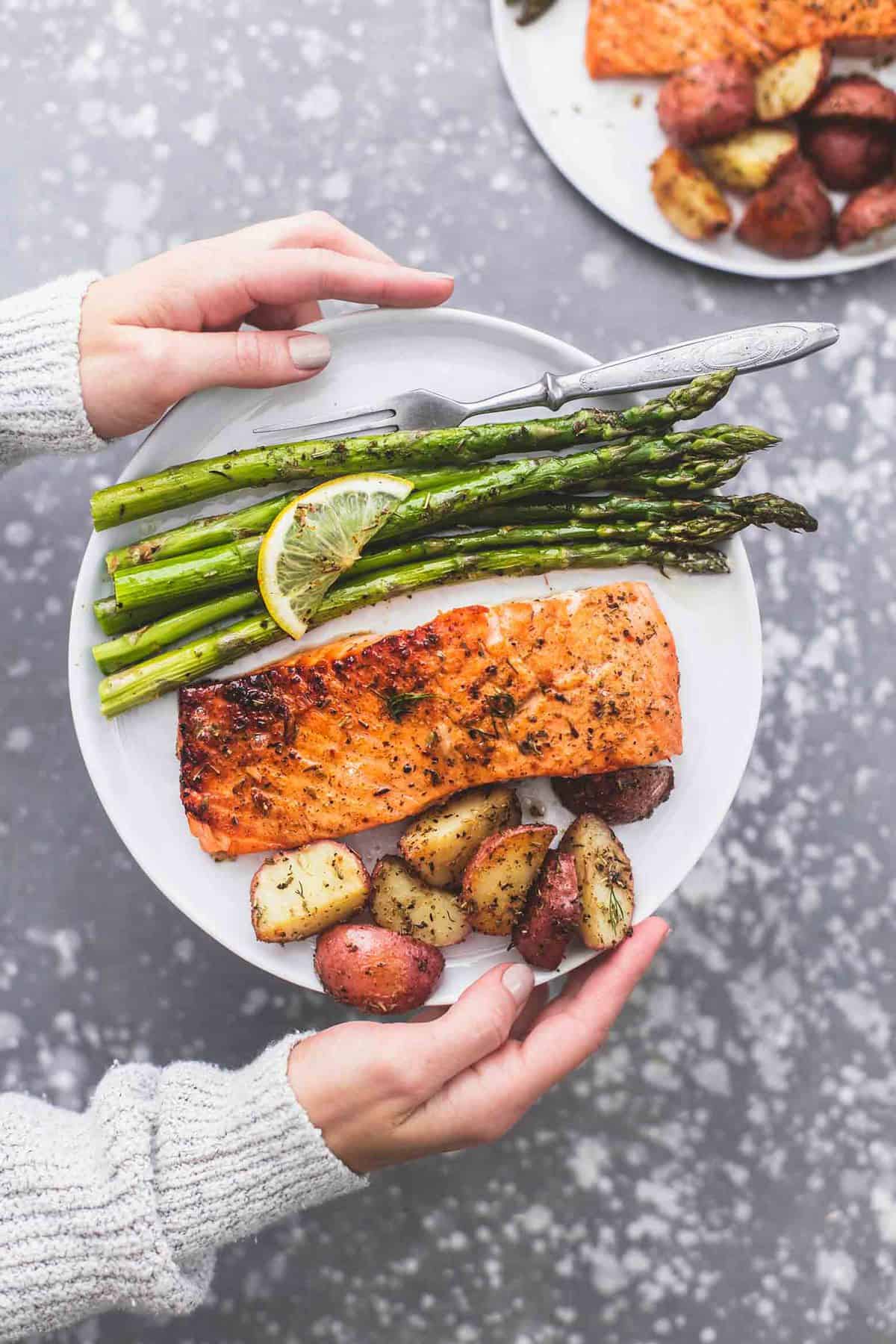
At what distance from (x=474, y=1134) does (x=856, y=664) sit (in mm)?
1984

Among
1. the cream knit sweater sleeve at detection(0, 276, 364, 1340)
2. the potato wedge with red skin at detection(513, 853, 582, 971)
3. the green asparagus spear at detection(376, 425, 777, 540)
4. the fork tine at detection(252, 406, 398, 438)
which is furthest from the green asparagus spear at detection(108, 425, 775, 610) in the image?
the potato wedge with red skin at detection(513, 853, 582, 971)

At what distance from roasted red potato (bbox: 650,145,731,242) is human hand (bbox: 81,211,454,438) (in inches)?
36.6

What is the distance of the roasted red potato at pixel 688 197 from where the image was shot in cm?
359

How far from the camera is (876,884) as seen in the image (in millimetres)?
3719

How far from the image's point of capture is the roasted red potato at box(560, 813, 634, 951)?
310 centimetres

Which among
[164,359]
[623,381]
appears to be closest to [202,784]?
[164,359]

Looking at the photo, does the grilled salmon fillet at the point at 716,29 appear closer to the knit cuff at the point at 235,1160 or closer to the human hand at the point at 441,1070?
the human hand at the point at 441,1070

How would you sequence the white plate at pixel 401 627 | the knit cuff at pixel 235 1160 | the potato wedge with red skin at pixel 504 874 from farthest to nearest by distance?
the white plate at pixel 401 627 → the potato wedge with red skin at pixel 504 874 → the knit cuff at pixel 235 1160

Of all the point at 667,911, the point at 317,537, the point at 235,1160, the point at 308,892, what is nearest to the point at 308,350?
the point at 317,537

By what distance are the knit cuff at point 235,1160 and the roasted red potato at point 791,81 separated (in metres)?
3.26

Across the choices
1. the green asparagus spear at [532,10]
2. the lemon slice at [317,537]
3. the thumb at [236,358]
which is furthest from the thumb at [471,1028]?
the green asparagus spear at [532,10]

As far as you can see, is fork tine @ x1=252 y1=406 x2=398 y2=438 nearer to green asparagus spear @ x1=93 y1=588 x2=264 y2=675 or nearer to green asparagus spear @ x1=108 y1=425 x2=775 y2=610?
green asparagus spear @ x1=108 y1=425 x2=775 y2=610

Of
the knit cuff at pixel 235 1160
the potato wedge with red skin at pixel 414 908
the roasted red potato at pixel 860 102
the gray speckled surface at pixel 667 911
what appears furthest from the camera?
the gray speckled surface at pixel 667 911

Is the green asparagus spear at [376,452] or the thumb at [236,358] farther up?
the thumb at [236,358]
